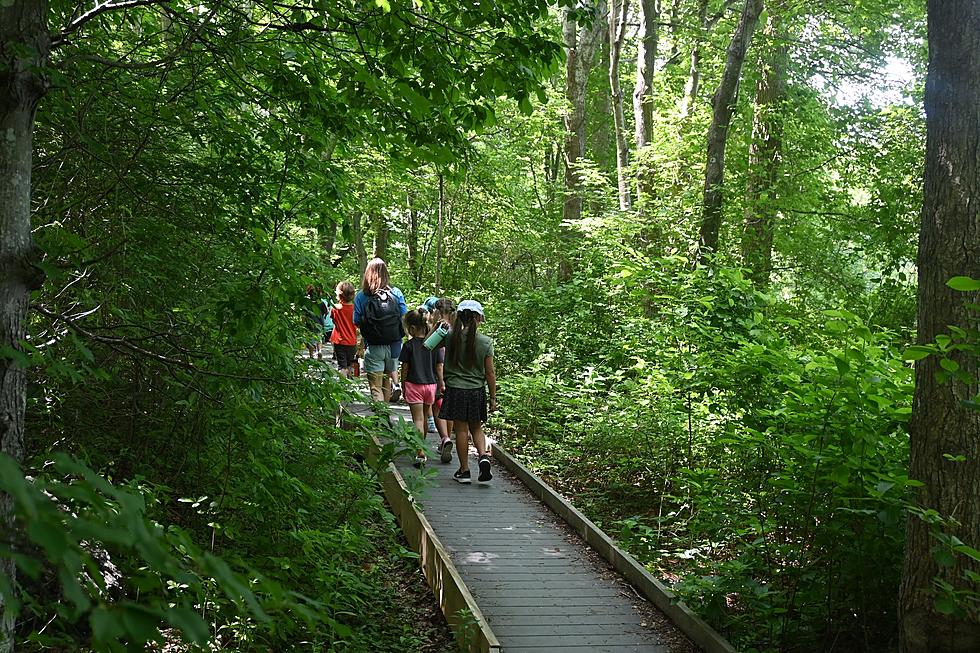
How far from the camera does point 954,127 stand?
4.91 metres

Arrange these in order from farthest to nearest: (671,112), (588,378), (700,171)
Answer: (671,112) < (700,171) < (588,378)

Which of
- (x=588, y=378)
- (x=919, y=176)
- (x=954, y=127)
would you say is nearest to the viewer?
(x=954, y=127)

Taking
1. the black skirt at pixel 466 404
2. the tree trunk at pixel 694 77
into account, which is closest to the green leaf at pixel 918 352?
the black skirt at pixel 466 404

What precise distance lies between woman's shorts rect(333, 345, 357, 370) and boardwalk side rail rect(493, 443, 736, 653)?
11.2 feet

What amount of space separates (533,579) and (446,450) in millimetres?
3263

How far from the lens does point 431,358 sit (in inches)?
430

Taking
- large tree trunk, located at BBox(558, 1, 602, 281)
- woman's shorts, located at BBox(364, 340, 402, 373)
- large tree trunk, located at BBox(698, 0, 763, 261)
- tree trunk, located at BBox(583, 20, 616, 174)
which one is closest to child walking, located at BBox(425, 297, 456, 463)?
woman's shorts, located at BBox(364, 340, 402, 373)

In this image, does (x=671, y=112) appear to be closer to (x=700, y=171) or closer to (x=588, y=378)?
(x=700, y=171)

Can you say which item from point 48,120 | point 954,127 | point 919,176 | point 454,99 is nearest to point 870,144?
point 919,176

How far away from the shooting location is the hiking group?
9656 mm

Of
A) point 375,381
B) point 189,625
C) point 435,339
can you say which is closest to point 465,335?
point 435,339

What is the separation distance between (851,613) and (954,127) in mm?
3464

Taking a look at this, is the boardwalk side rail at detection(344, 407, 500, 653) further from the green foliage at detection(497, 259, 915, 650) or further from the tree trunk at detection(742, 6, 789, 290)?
the tree trunk at detection(742, 6, 789, 290)

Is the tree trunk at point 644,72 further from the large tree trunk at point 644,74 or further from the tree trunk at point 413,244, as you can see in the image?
the tree trunk at point 413,244
